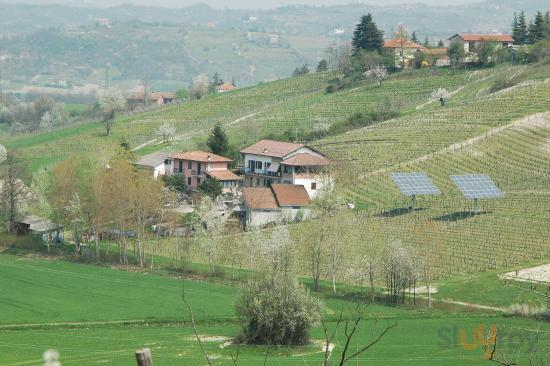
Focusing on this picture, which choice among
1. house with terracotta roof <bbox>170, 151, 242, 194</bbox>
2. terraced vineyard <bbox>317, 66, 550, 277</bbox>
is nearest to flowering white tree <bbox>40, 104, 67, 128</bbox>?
terraced vineyard <bbox>317, 66, 550, 277</bbox>

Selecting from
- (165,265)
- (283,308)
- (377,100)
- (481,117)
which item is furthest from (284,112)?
(283,308)

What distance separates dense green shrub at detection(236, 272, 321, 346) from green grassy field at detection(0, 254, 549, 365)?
0.59 metres

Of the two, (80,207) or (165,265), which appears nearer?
(165,265)

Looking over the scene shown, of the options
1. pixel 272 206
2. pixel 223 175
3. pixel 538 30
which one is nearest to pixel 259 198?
pixel 272 206

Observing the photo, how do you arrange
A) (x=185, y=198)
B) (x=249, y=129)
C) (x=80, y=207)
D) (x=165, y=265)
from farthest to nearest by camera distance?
(x=249, y=129)
(x=185, y=198)
(x=80, y=207)
(x=165, y=265)

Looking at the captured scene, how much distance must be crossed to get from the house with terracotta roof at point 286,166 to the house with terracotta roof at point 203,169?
4.89ft

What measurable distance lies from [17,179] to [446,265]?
3450 cm

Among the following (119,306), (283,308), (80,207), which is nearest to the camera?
(283,308)

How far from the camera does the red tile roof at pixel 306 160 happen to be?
75375 mm

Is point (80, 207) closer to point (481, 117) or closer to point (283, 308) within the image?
point (283, 308)

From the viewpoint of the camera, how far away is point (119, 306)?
149ft

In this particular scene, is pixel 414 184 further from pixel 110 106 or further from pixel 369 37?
pixel 110 106

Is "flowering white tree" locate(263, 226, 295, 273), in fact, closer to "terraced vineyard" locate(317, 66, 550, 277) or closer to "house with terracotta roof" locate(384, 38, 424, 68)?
"terraced vineyard" locate(317, 66, 550, 277)

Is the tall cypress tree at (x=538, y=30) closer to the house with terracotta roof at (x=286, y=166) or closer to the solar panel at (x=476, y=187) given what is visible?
the house with terracotta roof at (x=286, y=166)
